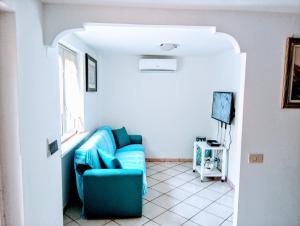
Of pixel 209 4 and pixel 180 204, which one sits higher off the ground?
pixel 209 4

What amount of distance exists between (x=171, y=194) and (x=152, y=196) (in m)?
0.30

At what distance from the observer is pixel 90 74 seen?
12.7 ft

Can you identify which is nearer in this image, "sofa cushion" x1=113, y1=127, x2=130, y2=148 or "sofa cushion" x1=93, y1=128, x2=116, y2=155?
"sofa cushion" x1=93, y1=128, x2=116, y2=155

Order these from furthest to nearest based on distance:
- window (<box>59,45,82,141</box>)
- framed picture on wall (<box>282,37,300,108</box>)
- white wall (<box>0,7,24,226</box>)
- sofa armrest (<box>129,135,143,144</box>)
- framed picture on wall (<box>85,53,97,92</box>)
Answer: sofa armrest (<box>129,135,143,144</box>)
framed picture on wall (<box>85,53,97,92</box>)
window (<box>59,45,82,141</box>)
framed picture on wall (<box>282,37,300,108</box>)
white wall (<box>0,7,24,226</box>)

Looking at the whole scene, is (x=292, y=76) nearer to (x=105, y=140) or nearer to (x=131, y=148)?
(x=105, y=140)

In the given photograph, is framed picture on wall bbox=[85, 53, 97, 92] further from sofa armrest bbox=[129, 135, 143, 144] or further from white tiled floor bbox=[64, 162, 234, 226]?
white tiled floor bbox=[64, 162, 234, 226]

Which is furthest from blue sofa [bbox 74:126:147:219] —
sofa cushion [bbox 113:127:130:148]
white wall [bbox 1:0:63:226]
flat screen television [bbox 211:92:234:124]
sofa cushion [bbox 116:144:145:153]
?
flat screen television [bbox 211:92:234:124]

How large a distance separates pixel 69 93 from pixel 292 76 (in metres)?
2.75

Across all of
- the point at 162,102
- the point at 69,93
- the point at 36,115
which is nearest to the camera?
the point at 36,115

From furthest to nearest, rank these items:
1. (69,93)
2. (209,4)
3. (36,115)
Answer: (69,93) < (209,4) < (36,115)

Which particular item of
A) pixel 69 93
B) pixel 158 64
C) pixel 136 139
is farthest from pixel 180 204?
pixel 158 64

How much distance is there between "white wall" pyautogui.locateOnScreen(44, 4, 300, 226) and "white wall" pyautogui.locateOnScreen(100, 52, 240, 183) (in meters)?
2.51

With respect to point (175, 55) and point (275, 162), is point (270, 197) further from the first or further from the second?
point (175, 55)

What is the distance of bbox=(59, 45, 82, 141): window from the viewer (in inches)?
117
